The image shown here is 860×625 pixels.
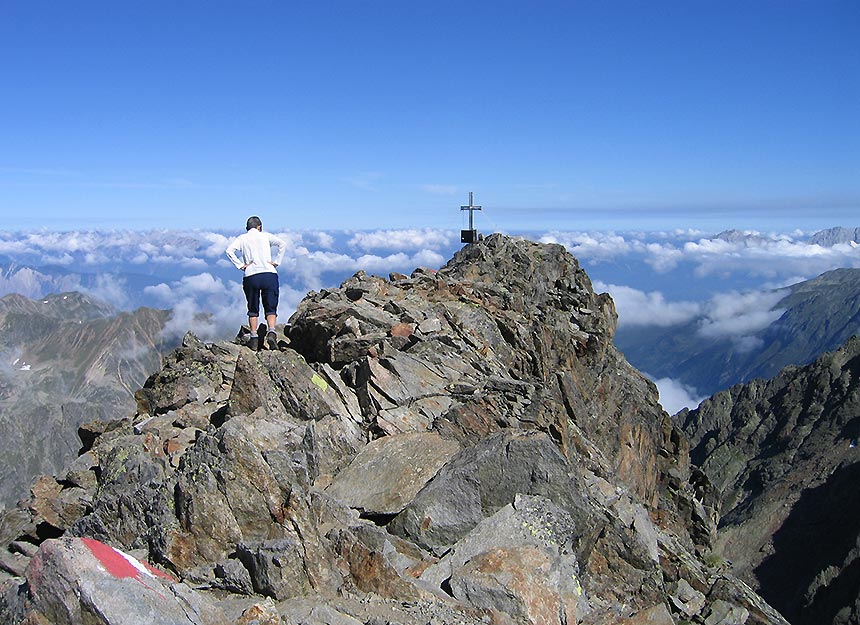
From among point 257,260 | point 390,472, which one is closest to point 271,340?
point 257,260

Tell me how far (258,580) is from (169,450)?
28.3 ft

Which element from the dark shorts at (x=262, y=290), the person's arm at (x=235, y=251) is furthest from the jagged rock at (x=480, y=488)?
the person's arm at (x=235, y=251)

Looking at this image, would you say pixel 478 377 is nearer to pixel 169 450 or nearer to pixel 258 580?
pixel 169 450

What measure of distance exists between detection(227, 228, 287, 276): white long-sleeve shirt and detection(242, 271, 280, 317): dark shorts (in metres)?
0.25

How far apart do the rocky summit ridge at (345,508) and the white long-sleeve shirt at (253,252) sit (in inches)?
158

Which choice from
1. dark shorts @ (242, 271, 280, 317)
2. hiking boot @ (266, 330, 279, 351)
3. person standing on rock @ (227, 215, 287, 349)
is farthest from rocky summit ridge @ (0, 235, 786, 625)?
person standing on rock @ (227, 215, 287, 349)

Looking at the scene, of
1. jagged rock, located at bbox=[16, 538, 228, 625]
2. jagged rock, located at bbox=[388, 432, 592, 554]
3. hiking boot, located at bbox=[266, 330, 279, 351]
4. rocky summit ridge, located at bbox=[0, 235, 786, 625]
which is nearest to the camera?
jagged rock, located at bbox=[16, 538, 228, 625]

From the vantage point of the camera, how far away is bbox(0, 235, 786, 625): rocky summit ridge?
12406 mm

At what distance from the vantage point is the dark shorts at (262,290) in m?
26.7

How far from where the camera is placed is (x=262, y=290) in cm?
2709

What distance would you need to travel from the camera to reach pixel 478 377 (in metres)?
28.4

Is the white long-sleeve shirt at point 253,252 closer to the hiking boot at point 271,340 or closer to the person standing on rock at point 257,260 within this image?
the person standing on rock at point 257,260

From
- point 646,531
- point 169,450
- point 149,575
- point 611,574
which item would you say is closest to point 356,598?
point 149,575

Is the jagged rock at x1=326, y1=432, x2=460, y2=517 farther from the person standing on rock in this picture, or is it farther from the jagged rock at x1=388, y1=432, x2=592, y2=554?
the person standing on rock
